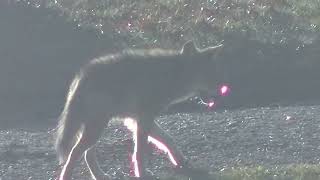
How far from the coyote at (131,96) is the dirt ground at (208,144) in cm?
24

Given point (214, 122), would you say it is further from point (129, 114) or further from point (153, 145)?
point (129, 114)

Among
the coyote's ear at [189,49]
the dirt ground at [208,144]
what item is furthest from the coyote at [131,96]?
the dirt ground at [208,144]

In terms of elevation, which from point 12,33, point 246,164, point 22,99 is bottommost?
point 246,164

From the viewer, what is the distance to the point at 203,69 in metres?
11.6

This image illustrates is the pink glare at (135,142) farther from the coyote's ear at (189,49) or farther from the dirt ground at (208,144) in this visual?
the coyote's ear at (189,49)

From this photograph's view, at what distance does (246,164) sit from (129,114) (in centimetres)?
123

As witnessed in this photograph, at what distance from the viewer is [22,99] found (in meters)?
Result: 15.7

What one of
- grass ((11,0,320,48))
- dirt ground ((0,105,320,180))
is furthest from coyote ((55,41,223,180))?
grass ((11,0,320,48))

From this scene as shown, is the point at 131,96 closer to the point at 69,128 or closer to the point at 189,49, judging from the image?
the point at 69,128

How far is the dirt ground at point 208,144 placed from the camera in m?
11.5

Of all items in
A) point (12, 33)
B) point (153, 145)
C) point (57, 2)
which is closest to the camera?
point (153, 145)

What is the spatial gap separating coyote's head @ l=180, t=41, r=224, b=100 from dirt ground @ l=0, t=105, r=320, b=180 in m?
0.64

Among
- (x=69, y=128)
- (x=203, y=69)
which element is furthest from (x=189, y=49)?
(x=69, y=128)

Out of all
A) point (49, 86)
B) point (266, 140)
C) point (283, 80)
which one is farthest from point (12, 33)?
point (266, 140)
